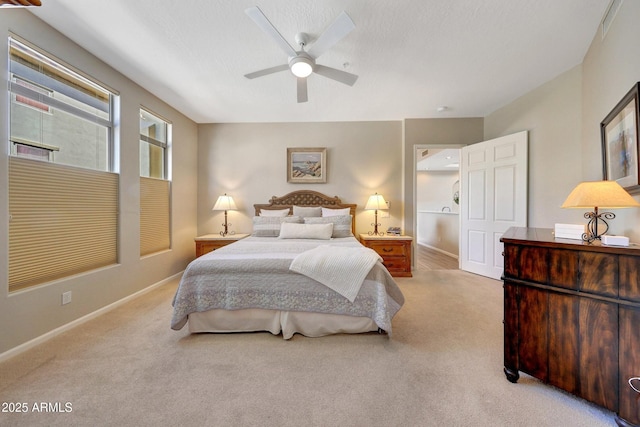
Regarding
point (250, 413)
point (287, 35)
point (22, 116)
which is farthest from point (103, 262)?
point (287, 35)

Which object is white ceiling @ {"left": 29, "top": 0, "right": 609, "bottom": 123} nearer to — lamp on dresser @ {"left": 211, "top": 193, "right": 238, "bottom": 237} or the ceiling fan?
the ceiling fan

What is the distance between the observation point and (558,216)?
2961 mm

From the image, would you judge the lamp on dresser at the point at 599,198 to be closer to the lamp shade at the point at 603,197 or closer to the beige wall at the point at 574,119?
the lamp shade at the point at 603,197

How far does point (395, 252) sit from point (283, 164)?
2607 mm

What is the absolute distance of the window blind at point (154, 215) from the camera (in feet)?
10.7

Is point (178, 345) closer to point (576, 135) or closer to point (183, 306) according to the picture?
point (183, 306)

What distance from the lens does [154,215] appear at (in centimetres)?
349

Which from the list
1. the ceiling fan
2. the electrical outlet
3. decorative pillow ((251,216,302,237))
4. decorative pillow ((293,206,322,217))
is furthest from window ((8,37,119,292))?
decorative pillow ((293,206,322,217))

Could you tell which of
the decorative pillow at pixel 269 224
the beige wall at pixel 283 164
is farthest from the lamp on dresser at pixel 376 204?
the decorative pillow at pixel 269 224

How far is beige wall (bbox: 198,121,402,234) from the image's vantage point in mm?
4473

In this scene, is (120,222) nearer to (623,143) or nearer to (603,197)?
(603,197)

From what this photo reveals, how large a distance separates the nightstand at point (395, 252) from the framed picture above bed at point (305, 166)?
1507 mm

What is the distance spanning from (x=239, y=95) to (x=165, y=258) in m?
2.74

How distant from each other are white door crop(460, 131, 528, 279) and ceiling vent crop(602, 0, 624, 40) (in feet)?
4.67
